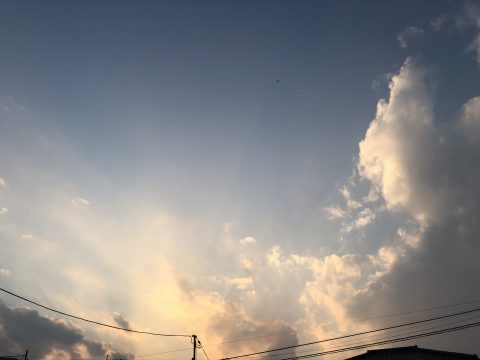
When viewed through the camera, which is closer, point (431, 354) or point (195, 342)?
point (431, 354)

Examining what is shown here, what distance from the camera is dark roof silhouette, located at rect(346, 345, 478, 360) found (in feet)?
96.2

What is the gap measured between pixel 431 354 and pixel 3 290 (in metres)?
34.2

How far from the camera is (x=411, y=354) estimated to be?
30953 millimetres

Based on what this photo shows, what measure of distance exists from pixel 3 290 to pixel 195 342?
24081 millimetres

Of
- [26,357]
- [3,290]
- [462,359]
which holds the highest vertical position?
[26,357]

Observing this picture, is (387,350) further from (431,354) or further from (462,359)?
(462,359)

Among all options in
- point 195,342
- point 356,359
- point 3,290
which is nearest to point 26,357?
point 195,342

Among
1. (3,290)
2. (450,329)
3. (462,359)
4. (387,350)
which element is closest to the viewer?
(3,290)

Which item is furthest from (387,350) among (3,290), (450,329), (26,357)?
Answer: (26,357)

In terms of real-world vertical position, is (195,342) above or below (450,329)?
above

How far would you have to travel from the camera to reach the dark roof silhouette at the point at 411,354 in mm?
29322

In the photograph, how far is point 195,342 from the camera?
39.7m

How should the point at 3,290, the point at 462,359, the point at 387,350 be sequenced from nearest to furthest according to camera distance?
the point at 3,290 → the point at 462,359 → the point at 387,350

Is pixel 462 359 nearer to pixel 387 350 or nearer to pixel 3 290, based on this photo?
pixel 387 350
